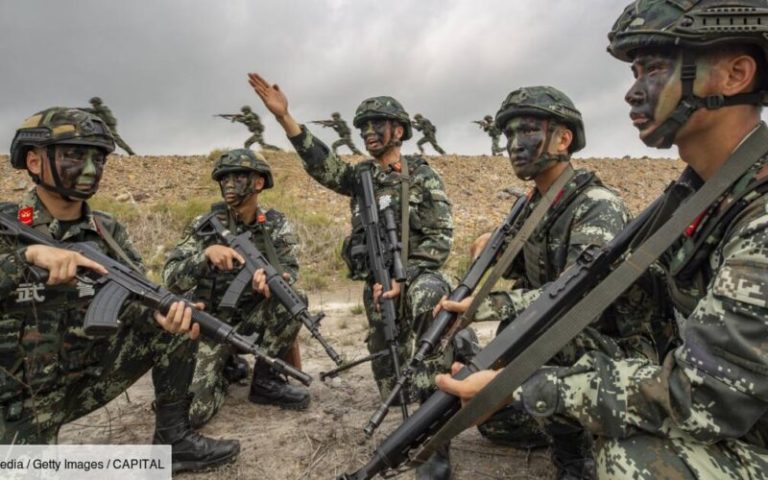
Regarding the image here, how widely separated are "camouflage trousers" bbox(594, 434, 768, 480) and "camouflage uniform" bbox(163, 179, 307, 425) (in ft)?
10.3

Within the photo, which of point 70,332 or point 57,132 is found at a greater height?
point 57,132

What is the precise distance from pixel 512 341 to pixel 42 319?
2906 millimetres

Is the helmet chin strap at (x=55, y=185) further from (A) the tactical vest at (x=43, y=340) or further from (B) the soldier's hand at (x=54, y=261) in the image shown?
(B) the soldier's hand at (x=54, y=261)

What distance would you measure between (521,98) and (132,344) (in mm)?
3095

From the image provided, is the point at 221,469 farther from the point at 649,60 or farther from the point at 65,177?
the point at 649,60

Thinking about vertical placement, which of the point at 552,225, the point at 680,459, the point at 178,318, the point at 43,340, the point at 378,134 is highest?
the point at 378,134

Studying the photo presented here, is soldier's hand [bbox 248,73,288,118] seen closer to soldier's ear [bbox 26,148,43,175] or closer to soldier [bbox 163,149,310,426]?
soldier [bbox 163,149,310,426]

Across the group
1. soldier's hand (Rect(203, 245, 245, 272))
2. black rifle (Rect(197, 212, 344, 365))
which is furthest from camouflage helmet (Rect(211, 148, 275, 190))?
soldier's hand (Rect(203, 245, 245, 272))

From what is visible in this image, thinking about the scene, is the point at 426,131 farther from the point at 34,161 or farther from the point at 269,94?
the point at 34,161

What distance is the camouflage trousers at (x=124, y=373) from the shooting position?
118 inches

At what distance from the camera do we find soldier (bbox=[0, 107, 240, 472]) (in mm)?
2844

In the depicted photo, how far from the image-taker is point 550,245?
124 inches

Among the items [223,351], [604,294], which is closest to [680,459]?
[604,294]

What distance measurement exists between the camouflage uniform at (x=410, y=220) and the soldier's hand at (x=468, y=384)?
6.97 feet
